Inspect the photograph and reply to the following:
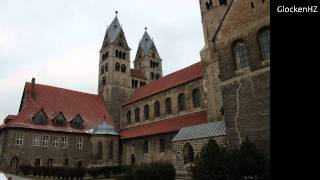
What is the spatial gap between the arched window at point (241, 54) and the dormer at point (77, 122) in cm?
2651

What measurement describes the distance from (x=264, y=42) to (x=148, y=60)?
4315 centimetres

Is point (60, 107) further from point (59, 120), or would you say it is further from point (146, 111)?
point (146, 111)

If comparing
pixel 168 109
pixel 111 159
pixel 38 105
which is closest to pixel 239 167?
pixel 168 109

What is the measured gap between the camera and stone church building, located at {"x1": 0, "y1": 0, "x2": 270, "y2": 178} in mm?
15531

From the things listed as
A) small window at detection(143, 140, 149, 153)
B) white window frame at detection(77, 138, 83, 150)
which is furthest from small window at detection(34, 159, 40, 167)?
small window at detection(143, 140, 149, 153)

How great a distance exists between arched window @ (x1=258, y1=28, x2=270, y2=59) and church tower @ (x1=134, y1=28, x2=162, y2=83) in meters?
40.5

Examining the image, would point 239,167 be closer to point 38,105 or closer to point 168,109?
point 168,109

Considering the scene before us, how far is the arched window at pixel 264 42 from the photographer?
15242 mm

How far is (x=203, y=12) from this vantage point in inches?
1100

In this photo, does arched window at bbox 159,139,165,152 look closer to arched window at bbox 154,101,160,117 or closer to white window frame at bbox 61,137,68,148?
arched window at bbox 154,101,160,117

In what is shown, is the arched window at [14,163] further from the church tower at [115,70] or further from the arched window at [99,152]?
the church tower at [115,70]

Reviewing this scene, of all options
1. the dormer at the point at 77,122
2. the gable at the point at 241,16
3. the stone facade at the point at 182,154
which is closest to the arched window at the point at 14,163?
the dormer at the point at 77,122
